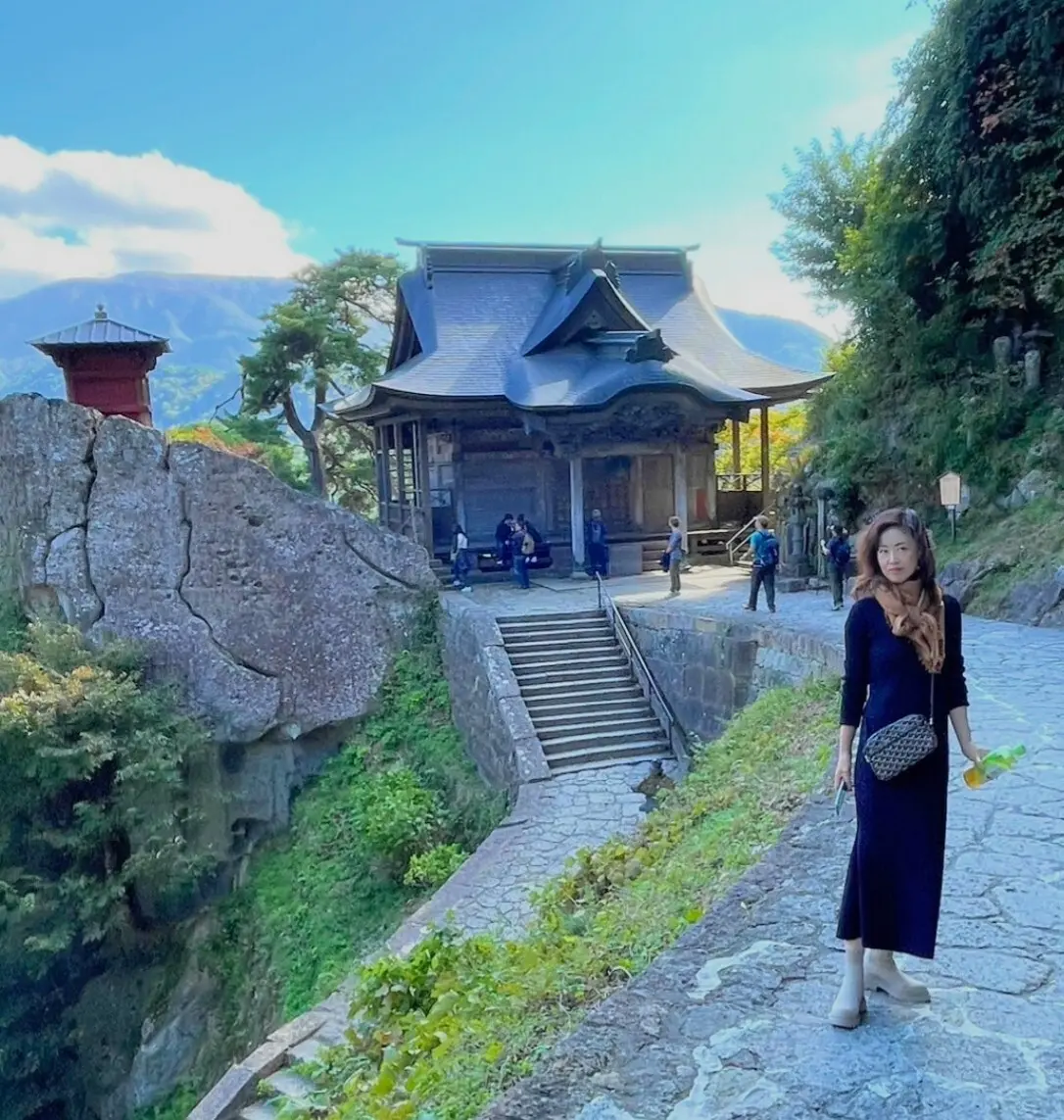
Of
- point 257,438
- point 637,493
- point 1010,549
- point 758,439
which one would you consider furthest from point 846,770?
point 758,439

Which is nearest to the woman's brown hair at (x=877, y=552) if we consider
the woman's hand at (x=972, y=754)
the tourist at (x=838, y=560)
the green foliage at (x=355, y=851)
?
the woman's hand at (x=972, y=754)

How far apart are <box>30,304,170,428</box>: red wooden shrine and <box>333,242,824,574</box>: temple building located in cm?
421

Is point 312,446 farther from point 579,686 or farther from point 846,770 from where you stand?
point 846,770

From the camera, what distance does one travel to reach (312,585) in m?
14.4

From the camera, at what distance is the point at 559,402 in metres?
16.9

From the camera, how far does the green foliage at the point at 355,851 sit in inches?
434

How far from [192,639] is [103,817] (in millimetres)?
2965

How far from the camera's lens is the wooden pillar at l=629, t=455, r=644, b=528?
779 inches

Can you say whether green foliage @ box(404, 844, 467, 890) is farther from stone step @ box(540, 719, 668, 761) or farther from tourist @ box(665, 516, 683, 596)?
tourist @ box(665, 516, 683, 596)

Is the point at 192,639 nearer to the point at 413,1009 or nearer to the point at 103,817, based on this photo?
the point at 103,817

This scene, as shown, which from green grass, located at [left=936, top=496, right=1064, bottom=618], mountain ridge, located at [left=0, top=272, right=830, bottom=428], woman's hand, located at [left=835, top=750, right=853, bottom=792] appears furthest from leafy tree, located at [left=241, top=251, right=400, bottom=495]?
mountain ridge, located at [left=0, top=272, right=830, bottom=428]

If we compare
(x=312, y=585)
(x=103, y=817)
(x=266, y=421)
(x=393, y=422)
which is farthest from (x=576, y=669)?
(x=266, y=421)

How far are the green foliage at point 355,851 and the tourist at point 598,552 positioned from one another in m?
4.28

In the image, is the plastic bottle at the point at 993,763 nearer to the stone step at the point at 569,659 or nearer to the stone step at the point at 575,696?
the stone step at the point at 575,696
